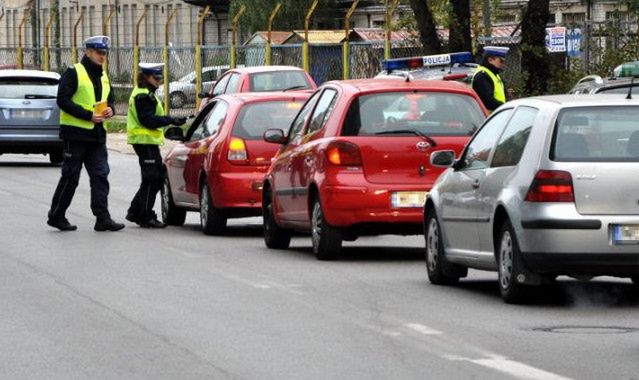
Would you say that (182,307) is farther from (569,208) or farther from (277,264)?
(277,264)

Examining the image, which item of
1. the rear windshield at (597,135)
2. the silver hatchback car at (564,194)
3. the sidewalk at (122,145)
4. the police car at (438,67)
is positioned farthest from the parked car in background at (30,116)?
the rear windshield at (597,135)

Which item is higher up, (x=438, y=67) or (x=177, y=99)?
(x=438, y=67)

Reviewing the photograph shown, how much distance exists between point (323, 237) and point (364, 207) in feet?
1.63

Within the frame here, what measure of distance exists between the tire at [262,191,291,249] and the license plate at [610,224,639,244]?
598cm

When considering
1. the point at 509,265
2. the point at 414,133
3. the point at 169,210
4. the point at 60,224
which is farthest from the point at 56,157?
the point at 509,265

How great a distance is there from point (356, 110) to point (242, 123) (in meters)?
3.27

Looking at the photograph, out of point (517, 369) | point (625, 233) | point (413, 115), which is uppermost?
point (413, 115)

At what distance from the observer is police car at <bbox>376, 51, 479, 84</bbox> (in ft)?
95.7

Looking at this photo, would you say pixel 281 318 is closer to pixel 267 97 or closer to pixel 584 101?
pixel 584 101

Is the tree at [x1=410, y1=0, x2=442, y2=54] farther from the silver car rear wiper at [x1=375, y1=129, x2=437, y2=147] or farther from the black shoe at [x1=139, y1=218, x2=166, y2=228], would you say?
the silver car rear wiper at [x1=375, y1=129, x2=437, y2=147]

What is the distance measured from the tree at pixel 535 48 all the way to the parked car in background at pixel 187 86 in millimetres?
13269

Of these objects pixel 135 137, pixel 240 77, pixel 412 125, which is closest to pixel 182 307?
pixel 412 125

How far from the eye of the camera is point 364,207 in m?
16.2

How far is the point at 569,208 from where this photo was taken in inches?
493
